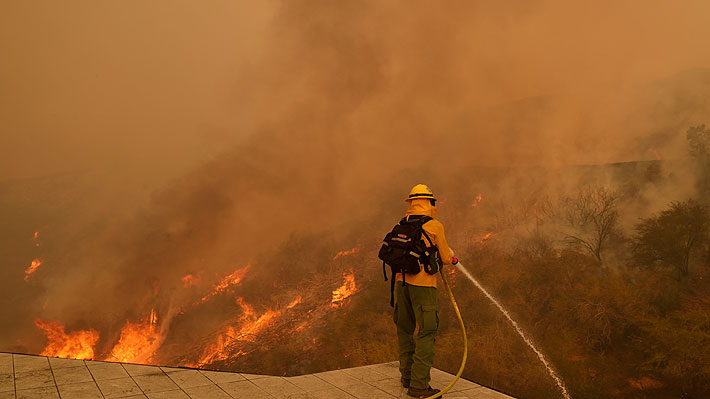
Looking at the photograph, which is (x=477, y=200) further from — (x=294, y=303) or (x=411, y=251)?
(x=411, y=251)

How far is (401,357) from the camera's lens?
5.28m

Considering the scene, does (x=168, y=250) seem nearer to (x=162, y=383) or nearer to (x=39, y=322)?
(x=39, y=322)

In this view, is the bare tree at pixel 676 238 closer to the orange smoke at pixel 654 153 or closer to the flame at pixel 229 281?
the orange smoke at pixel 654 153

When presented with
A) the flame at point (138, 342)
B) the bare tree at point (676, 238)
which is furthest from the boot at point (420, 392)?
the flame at point (138, 342)

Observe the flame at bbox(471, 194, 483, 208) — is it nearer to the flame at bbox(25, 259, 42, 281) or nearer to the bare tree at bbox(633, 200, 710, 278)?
the bare tree at bbox(633, 200, 710, 278)

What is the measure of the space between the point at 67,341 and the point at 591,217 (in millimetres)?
48361

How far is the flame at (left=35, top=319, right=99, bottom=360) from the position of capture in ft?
121

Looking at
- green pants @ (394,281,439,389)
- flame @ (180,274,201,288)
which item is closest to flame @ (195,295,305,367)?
flame @ (180,274,201,288)

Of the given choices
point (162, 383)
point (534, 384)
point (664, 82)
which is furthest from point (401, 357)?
point (664, 82)

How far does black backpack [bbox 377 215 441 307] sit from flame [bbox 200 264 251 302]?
1584 inches

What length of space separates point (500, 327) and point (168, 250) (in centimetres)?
3513

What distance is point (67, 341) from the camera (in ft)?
134

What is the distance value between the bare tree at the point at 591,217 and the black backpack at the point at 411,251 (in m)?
28.3

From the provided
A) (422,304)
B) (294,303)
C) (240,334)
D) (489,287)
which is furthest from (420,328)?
(294,303)
